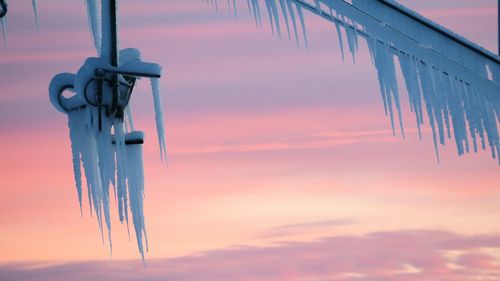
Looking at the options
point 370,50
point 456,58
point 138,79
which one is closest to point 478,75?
point 456,58

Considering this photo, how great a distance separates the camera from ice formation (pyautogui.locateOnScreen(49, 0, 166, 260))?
33.6 ft

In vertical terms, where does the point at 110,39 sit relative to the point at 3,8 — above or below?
below

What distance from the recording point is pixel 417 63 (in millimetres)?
9492

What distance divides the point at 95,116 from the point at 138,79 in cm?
75

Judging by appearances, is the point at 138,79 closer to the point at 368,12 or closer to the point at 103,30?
the point at 103,30

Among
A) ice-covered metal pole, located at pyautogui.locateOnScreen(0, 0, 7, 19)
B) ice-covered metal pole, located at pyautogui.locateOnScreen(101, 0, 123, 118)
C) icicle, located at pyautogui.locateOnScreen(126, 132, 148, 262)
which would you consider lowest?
icicle, located at pyautogui.locateOnScreen(126, 132, 148, 262)

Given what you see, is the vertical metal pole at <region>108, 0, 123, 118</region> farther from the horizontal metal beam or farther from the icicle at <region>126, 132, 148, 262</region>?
the horizontal metal beam

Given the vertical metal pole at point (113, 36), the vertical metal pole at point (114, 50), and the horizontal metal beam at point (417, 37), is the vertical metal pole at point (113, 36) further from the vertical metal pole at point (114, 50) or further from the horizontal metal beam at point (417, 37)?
the horizontal metal beam at point (417, 37)

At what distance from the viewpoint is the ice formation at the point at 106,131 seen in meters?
10.2

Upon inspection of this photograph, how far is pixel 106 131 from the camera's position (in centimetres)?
1038

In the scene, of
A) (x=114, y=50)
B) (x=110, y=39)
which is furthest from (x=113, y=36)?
(x=114, y=50)

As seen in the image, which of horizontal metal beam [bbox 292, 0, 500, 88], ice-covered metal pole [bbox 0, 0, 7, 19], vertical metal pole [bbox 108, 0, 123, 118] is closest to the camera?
horizontal metal beam [bbox 292, 0, 500, 88]

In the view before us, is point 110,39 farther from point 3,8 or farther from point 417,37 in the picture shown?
point 417,37

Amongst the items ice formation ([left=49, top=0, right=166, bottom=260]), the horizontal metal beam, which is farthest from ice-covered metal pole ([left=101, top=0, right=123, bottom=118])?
the horizontal metal beam
